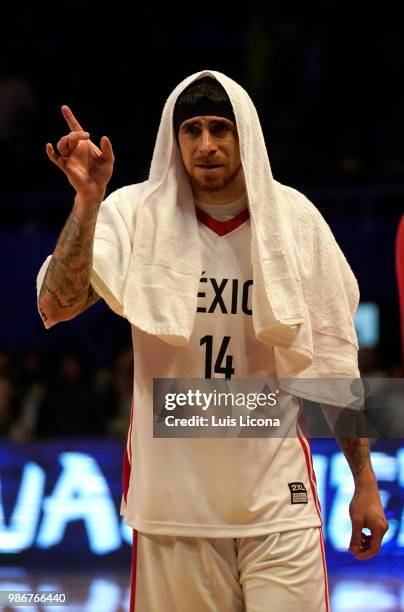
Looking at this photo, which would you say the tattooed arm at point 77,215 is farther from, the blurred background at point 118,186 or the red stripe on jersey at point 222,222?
the blurred background at point 118,186

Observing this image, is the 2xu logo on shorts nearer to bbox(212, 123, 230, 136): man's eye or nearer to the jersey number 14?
the jersey number 14

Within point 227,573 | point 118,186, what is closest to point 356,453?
point 227,573

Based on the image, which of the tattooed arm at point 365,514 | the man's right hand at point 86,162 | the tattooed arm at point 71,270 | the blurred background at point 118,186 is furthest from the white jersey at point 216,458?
the blurred background at point 118,186

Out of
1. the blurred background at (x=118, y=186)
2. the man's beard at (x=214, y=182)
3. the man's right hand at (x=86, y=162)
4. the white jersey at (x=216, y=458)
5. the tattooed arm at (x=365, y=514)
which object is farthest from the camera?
the blurred background at (x=118, y=186)

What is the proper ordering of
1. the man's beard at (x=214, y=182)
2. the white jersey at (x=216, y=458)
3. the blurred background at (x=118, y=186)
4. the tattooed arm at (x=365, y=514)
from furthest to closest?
the blurred background at (x=118, y=186), the man's beard at (x=214, y=182), the tattooed arm at (x=365, y=514), the white jersey at (x=216, y=458)

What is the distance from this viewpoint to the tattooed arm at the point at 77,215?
336 cm

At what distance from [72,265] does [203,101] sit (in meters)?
0.76

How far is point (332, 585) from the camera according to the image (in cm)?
711

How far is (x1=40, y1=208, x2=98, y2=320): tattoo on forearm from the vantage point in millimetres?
3402

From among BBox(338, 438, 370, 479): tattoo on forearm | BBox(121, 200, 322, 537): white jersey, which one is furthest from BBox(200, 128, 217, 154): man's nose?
BBox(338, 438, 370, 479): tattoo on forearm

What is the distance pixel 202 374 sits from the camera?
3.60m

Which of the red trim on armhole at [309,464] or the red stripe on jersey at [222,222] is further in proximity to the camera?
the red stripe on jersey at [222,222]

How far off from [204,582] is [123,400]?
559cm

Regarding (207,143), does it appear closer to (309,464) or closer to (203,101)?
(203,101)
